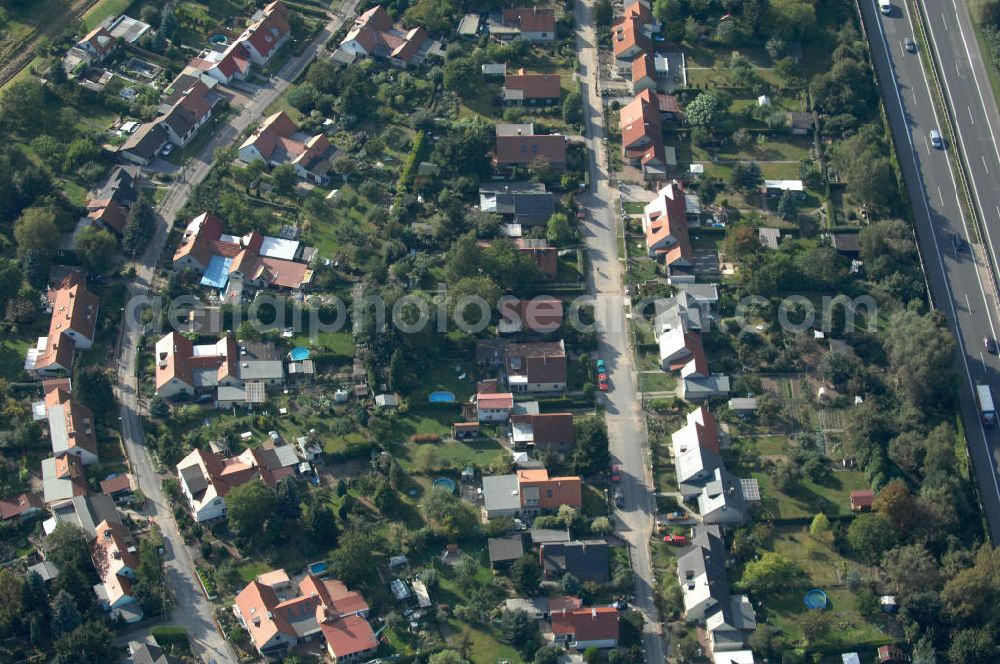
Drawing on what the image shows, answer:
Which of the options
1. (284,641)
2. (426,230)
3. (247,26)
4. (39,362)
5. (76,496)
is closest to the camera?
(284,641)

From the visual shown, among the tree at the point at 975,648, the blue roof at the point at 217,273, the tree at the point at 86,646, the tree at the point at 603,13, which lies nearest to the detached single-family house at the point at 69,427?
the tree at the point at 86,646

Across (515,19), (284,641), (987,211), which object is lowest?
(284,641)

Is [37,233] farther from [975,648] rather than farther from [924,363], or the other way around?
[975,648]

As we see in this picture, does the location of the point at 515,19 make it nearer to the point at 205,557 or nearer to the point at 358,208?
the point at 358,208

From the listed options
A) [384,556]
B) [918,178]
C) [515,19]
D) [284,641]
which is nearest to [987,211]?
[918,178]

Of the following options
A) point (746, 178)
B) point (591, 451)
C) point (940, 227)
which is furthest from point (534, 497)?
point (940, 227)

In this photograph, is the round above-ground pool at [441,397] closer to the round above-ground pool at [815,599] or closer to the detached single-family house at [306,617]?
the detached single-family house at [306,617]
